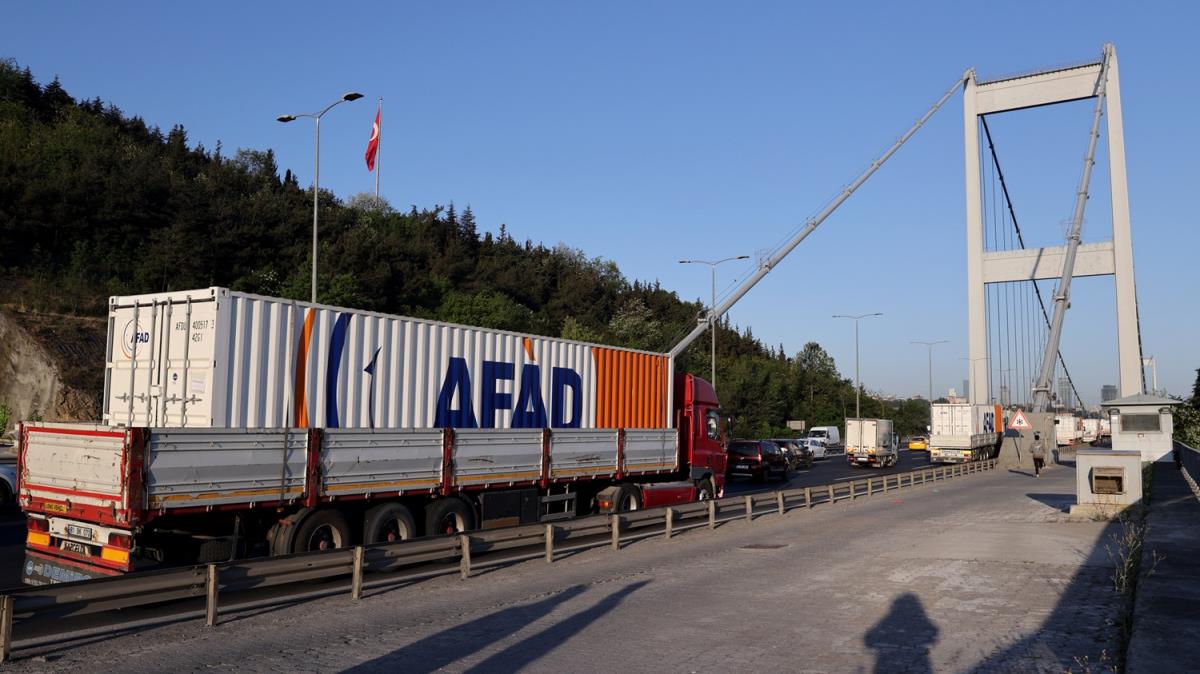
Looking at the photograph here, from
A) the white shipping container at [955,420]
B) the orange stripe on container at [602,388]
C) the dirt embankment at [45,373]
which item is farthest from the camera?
the white shipping container at [955,420]

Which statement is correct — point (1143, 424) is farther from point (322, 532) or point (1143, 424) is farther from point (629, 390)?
point (322, 532)

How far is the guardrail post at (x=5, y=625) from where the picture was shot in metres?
7.09

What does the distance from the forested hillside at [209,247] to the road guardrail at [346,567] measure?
115ft

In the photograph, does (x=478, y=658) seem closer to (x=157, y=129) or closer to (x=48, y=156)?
(x=48, y=156)

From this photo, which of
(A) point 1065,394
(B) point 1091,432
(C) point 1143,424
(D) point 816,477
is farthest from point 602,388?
(A) point 1065,394

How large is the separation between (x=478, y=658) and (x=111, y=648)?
10.6ft

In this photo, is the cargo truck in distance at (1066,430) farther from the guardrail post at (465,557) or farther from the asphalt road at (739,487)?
the guardrail post at (465,557)

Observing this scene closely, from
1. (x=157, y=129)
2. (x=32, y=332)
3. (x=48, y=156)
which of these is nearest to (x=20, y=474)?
(x=32, y=332)

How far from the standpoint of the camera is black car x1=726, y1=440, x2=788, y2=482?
115ft

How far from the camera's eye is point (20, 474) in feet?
36.8

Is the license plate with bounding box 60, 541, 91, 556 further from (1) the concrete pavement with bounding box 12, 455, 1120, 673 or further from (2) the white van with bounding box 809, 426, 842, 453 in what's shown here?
(2) the white van with bounding box 809, 426, 842, 453

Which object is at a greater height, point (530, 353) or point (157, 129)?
point (157, 129)

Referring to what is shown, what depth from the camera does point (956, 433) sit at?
5109 centimetres

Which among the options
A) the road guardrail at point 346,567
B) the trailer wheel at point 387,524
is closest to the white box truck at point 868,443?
the road guardrail at point 346,567
